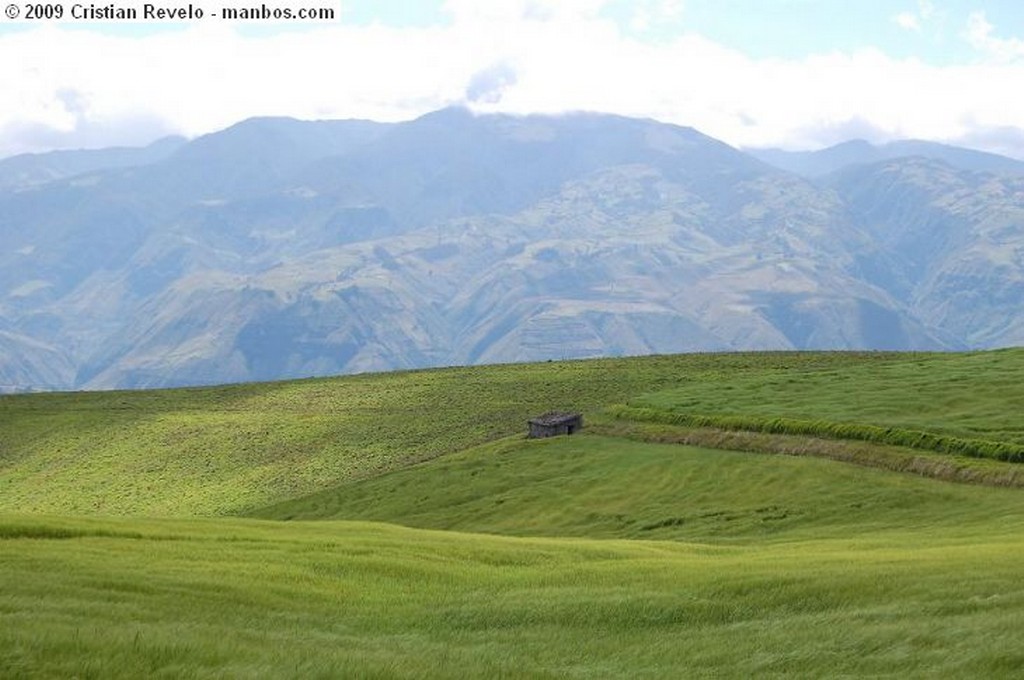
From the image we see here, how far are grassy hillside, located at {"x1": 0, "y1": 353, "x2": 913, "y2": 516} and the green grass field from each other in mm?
565

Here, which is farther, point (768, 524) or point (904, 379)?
point (904, 379)

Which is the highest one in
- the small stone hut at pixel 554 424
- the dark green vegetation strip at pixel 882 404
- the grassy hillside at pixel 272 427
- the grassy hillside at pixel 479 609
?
the grassy hillside at pixel 479 609

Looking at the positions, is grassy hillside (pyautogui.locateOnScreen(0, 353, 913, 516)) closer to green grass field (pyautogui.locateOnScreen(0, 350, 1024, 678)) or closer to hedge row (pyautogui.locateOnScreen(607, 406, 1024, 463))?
green grass field (pyautogui.locateOnScreen(0, 350, 1024, 678))

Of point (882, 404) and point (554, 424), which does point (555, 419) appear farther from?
point (882, 404)

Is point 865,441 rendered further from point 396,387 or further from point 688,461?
point 396,387

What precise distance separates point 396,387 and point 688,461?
70.0 metres

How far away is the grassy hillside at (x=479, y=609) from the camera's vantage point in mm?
19203

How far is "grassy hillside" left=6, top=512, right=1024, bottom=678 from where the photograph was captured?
1920 centimetres

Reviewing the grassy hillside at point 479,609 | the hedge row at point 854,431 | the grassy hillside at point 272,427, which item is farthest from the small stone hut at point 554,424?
the grassy hillside at point 479,609

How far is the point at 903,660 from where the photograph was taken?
20.5 m

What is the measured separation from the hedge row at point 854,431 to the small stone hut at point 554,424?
478cm

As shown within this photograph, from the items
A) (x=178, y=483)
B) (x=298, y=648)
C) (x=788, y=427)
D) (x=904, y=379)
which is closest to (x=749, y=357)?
(x=904, y=379)

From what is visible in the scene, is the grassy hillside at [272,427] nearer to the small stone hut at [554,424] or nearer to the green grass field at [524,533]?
the green grass field at [524,533]

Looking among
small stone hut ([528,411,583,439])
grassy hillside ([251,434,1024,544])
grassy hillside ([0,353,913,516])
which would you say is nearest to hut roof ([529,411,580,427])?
small stone hut ([528,411,583,439])
